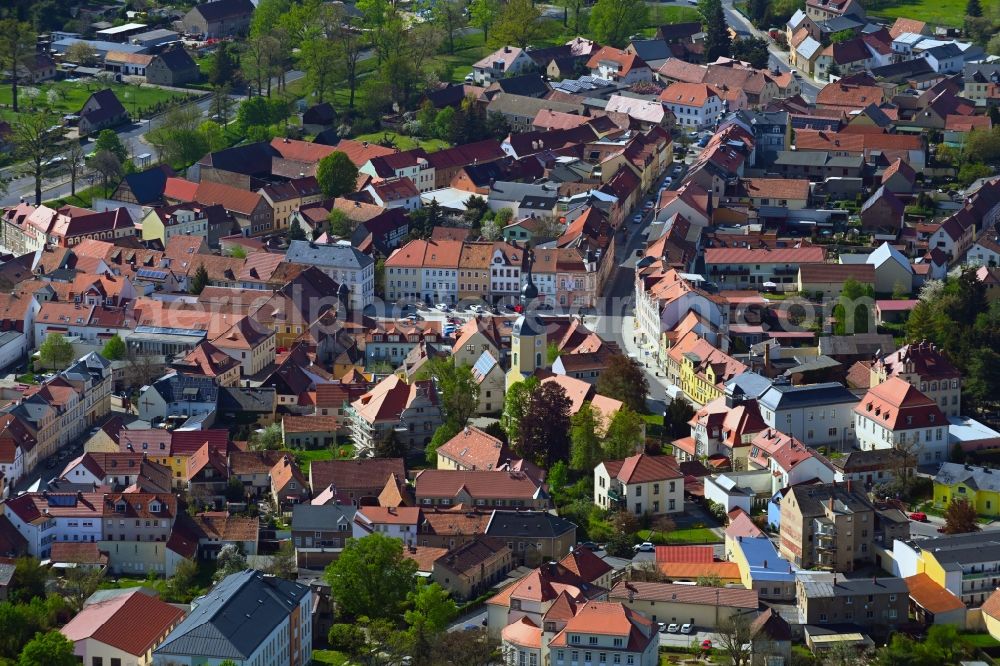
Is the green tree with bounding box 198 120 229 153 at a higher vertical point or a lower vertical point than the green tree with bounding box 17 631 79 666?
lower

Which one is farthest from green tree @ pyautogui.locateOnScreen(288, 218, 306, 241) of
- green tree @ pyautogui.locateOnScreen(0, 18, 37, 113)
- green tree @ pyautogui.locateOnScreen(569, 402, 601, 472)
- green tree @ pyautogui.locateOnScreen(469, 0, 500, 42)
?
green tree @ pyautogui.locateOnScreen(469, 0, 500, 42)

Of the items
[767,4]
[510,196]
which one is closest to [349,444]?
[510,196]

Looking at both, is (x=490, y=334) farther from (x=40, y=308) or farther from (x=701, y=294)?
(x=40, y=308)

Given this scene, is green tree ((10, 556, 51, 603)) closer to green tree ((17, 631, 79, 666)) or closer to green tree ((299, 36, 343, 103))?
green tree ((17, 631, 79, 666))

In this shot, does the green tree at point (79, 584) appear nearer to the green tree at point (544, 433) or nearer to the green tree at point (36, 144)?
the green tree at point (544, 433)

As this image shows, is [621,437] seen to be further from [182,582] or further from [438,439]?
[182,582]

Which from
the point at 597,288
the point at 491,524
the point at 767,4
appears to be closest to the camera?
the point at 491,524
